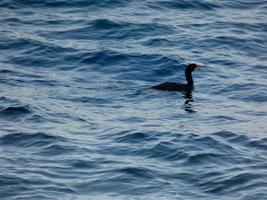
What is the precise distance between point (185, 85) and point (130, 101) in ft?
7.64

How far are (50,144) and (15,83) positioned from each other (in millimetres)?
5080

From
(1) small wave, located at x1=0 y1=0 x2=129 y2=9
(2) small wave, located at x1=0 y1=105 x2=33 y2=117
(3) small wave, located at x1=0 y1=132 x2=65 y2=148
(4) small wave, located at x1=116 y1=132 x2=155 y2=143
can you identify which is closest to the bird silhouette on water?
(4) small wave, located at x1=116 y1=132 x2=155 y2=143

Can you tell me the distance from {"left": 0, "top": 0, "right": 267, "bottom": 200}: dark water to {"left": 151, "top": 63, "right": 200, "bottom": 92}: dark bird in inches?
10.6

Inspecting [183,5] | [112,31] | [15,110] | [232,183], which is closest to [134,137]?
[15,110]

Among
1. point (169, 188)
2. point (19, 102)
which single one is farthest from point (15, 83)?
point (169, 188)

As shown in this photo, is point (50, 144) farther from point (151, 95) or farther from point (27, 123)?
point (151, 95)

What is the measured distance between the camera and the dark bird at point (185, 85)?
21.9 m

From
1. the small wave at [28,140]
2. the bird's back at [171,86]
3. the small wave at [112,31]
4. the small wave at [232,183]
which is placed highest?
the small wave at [112,31]

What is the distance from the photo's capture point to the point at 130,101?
20.6m

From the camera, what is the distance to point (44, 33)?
26047 mm

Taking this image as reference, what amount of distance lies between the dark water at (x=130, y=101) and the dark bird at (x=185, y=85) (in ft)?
0.88

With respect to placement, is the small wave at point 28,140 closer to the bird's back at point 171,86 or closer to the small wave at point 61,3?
the bird's back at point 171,86

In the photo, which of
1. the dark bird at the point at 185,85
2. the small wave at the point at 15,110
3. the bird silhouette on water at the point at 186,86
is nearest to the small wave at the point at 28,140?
the small wave at the point at 15,110

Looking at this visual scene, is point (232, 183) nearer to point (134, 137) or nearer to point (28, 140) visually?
point (134, 137)
